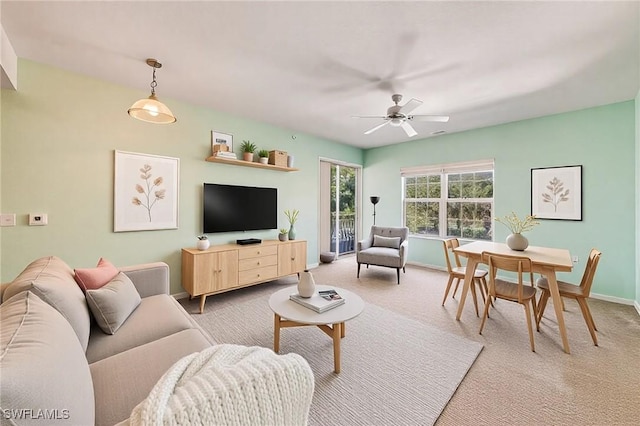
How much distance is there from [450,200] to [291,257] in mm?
3100

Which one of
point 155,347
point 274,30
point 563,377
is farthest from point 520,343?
point 274,30

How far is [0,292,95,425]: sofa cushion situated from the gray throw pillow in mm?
4100

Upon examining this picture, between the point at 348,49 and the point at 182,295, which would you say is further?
the point at 182,295

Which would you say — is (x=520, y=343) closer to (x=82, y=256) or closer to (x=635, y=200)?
(x=635, y=200)

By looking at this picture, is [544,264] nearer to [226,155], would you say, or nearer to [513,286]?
[513,286]

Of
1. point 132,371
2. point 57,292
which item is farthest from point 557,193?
point 57,292

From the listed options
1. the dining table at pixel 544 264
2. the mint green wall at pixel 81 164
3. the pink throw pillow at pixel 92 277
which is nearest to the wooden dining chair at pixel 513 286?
the dining table at pixel 544 264

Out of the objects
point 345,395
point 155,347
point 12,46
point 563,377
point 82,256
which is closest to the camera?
point 155,347

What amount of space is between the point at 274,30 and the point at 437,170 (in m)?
3.89

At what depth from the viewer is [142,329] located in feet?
5.03

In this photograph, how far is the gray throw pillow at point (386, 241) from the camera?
14.6 ft

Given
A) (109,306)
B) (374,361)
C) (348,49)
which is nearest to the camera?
(109,306)

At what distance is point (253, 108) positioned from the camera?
344cm

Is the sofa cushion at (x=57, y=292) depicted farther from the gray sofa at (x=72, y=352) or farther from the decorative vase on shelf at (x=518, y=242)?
the decorative vase on shelf at (x=518, y=242)
